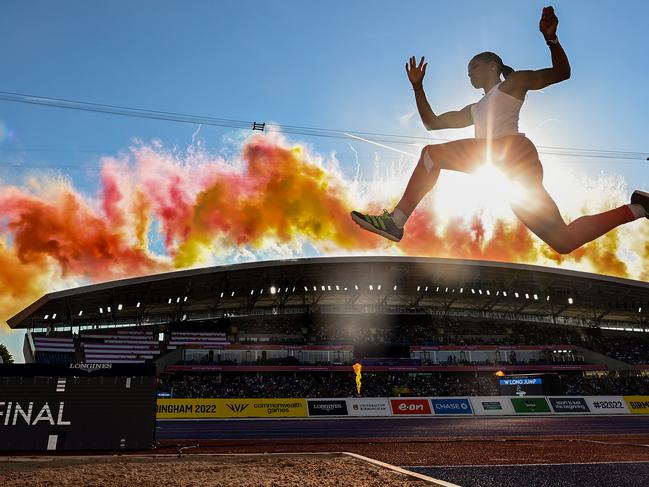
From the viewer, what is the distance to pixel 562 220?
3.83 m

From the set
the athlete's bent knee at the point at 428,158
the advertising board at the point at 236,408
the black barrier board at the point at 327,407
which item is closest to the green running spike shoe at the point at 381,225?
the athlete's bent knee at the point at 428,158

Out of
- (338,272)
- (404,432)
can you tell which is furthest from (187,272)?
(404,432)

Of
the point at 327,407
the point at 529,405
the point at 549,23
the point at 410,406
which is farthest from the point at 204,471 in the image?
the point at 529,405

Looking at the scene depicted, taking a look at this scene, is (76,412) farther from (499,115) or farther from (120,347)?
(120,347)

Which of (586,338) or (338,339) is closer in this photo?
(338,339)

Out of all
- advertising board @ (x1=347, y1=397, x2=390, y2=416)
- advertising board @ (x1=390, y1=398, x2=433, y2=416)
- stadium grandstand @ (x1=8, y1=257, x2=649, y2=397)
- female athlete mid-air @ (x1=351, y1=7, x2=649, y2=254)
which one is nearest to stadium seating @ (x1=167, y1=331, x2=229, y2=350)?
stadium grandstand @ (x1=8, y1=257, x2=649, y2=397)

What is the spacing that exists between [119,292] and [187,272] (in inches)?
327

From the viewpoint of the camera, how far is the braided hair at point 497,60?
420cm

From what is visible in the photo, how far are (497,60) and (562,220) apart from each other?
56.4 inches

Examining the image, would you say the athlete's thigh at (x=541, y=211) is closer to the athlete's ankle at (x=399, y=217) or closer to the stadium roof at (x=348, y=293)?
the athlete's ankle at (x=399, y=217)

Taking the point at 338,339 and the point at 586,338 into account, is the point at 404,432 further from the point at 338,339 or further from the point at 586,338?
the point at 586,338

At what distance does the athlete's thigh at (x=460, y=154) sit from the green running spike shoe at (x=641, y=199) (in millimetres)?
1167

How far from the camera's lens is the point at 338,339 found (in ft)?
191

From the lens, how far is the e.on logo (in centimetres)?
3631
